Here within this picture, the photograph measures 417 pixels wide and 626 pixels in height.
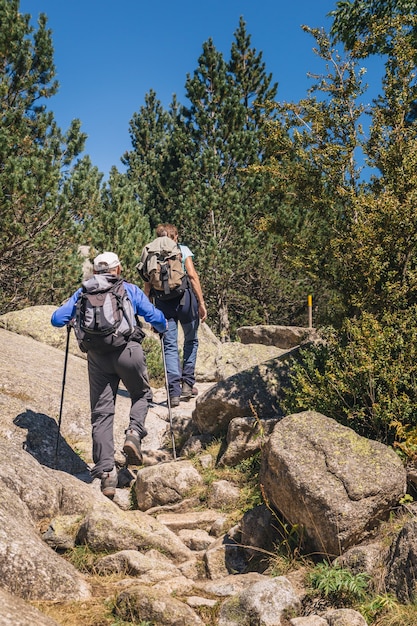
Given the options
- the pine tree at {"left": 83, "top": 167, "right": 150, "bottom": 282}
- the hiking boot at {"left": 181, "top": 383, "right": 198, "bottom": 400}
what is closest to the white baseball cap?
the hiking boot at {"left": 181, "top": 383, "right": 198, "bottom": 400}

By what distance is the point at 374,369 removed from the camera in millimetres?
5348

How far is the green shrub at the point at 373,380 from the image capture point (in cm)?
523

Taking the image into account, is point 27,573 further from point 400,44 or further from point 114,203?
point 114,203

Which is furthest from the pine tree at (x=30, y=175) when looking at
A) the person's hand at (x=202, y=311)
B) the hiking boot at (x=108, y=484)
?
the hiking boot at (x=108, y=484)

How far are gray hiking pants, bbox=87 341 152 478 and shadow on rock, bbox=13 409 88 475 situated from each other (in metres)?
0.78

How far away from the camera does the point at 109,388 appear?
627 centimetres

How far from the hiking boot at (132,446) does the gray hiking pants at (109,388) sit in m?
0.08

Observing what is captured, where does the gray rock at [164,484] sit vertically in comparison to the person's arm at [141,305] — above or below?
below

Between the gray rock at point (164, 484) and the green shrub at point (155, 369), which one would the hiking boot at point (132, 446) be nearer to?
the gray rock at point (164, 484)

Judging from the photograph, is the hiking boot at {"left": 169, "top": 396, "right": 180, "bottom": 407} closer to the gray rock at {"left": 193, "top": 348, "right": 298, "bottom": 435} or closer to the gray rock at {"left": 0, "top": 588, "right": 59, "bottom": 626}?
the gray rock at {"left": 193, "top": 348, "right": 298, "bottom": 435}

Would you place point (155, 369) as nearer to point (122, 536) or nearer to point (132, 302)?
point (132, 302)

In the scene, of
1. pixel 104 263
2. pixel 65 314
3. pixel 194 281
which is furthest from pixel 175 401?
pixel 104 263

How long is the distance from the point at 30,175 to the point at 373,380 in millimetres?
9406

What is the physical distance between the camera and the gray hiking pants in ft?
19.8
